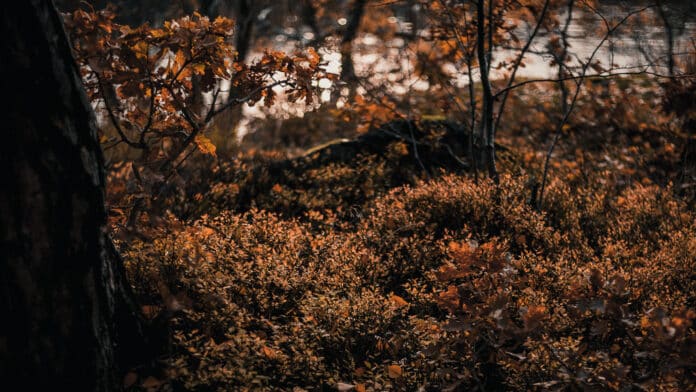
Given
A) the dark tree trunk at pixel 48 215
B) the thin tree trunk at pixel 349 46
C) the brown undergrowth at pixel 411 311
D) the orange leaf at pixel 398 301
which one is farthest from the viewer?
the thin tree trunk at pixel 349 46

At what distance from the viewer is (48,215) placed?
1.58m

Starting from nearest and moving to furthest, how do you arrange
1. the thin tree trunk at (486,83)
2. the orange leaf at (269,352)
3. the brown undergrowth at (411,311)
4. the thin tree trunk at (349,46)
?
the brown undergrowth at (411,311) → the orange leaf at (269,352) → the thin tree trunk at (486,83) → the thin tree trunk at (349,46)

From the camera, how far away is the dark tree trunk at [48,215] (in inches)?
59.3

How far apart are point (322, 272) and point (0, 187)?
5.34 ft

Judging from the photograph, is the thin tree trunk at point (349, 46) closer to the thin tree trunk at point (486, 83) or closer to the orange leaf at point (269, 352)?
the thin tree trunk at point (486, 83)

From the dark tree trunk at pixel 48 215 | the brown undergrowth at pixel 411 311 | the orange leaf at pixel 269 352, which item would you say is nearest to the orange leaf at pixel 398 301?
the brown undergrowth at pixel 411 311

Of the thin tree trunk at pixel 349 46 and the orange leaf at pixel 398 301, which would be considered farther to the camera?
the thin tree trunk at pixel 349 46

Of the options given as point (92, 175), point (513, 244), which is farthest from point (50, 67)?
point (513, 244)

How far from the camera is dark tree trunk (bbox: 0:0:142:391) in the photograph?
1507 millimetres

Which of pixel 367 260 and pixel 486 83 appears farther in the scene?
pixel 486 83

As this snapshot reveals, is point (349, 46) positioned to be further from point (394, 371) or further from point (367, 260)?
point (394, 371)

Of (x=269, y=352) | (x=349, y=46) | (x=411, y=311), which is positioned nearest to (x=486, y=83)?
(x=411, y=311)

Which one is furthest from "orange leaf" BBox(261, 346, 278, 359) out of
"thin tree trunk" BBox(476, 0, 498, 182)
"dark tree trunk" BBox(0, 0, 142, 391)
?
"thin tree trunk" BBox(476, 0, 498, 182)

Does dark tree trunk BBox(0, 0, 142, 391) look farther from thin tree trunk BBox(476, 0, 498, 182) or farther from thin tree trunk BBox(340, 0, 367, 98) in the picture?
thin tree trunk BBox(340, 0, 367, 98)
